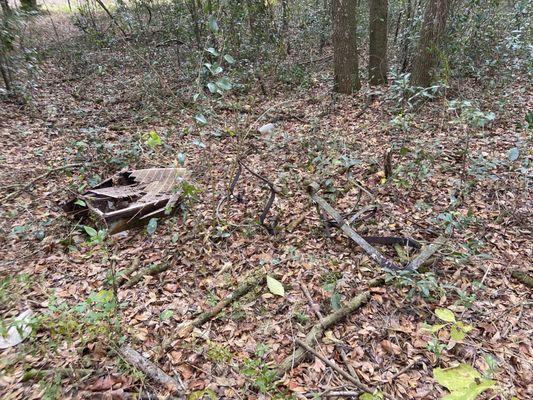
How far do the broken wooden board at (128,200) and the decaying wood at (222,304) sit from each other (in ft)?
4.32

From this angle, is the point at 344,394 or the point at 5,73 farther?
the point at 5,73

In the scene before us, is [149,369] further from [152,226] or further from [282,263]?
[152,226]

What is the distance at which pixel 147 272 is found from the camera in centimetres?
344

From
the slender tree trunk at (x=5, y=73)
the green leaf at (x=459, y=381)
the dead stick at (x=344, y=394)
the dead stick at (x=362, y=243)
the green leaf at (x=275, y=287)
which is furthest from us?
the slender tree trunk at (x=5, y=73)

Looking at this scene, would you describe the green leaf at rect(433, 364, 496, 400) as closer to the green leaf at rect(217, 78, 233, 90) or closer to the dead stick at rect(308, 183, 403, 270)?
the dead stick at rect(308, 183, 403, 270)

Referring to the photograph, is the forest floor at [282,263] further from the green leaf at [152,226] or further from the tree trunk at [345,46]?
the tree trunk at [345,46]

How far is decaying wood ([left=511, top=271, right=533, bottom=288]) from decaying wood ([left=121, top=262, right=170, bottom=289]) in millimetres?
3171

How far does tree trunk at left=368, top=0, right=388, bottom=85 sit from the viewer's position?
7309 mm

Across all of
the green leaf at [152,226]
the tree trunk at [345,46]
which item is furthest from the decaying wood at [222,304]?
the tree trunk at [345,46]

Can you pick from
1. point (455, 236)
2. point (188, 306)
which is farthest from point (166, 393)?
point (455, 236)

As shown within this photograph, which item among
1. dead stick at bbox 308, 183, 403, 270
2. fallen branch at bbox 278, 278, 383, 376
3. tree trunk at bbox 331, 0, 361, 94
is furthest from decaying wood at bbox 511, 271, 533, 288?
tree trunk at bbox 331, 0, 361, 94

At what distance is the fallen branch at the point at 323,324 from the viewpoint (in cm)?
253

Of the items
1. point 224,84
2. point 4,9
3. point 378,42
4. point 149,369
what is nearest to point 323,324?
point 149,369

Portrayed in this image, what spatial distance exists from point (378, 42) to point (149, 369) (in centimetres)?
761
